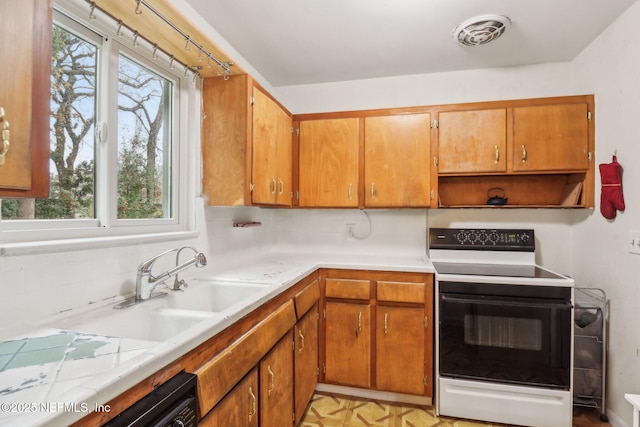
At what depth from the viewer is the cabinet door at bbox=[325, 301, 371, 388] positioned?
7.25ft

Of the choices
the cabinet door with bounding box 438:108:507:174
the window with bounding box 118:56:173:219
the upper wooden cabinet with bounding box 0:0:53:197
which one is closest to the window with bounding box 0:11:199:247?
the window with bounding box 118:56:173:219

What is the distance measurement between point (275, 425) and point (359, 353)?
2.89 feet

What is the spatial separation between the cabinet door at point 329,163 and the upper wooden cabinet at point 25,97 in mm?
1908

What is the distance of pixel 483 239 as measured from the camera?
2393 mm

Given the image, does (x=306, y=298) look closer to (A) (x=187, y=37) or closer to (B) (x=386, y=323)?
(B) (x=386, y=323)

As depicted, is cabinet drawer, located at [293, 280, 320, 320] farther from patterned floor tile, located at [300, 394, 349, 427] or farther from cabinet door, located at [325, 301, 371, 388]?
patterned floor tile, located at [300, 394, 349, 427]

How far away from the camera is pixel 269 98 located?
2176 mm

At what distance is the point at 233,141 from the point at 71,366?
1.39 m

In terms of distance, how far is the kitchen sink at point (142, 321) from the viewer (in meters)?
1.12

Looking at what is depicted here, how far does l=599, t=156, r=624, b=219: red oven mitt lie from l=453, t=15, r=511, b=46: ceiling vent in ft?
3.45

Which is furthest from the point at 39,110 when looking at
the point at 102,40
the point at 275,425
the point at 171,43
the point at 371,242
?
the point at 371,242

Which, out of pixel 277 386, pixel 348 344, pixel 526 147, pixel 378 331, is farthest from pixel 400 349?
pixel 526 147

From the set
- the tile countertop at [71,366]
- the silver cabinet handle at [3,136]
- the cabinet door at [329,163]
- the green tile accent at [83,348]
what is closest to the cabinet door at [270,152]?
the cabinet door at [329,163]

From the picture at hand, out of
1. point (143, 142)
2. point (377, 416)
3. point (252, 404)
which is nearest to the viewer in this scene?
point (252, 404)
